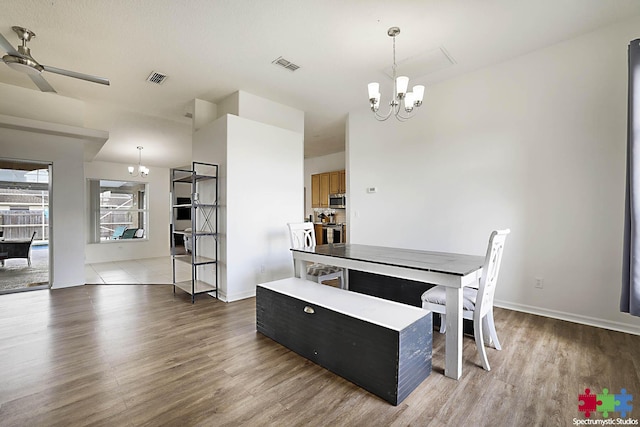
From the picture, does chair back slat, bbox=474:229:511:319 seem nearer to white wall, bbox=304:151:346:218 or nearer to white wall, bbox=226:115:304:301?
white wall, bbox=226:115:304:301

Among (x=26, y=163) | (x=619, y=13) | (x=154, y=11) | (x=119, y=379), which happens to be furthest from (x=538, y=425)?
(x=26, y=163)

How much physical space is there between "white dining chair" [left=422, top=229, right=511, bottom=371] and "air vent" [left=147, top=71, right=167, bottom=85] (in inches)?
156

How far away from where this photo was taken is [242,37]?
290 cm

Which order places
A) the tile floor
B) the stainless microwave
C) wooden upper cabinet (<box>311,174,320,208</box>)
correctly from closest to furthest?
the tile floor → the stainless microwave → wooden upper cabinet (<box>311,174,320,208</box>)

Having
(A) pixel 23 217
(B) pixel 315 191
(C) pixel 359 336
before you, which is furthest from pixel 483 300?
(A) pixel 23 217

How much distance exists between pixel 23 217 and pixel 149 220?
327 cm

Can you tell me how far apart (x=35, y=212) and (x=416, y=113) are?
639cm

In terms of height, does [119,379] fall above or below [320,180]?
below

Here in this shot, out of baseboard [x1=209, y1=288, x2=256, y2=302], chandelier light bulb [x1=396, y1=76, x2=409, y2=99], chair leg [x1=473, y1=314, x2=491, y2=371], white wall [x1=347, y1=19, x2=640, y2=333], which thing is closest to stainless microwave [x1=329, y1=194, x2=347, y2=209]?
white wall [x1=347, y1=19, x2=640, y2=333]

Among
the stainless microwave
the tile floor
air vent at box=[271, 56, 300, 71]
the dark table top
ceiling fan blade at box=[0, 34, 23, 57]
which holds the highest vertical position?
air vent at box=[271, 56, 300, 71]

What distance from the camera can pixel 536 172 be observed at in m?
3.24

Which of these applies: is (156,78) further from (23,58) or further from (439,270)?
(439,270)

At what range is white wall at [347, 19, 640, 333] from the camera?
2.84 m

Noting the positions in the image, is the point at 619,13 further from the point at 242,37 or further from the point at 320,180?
the point at 320,180
